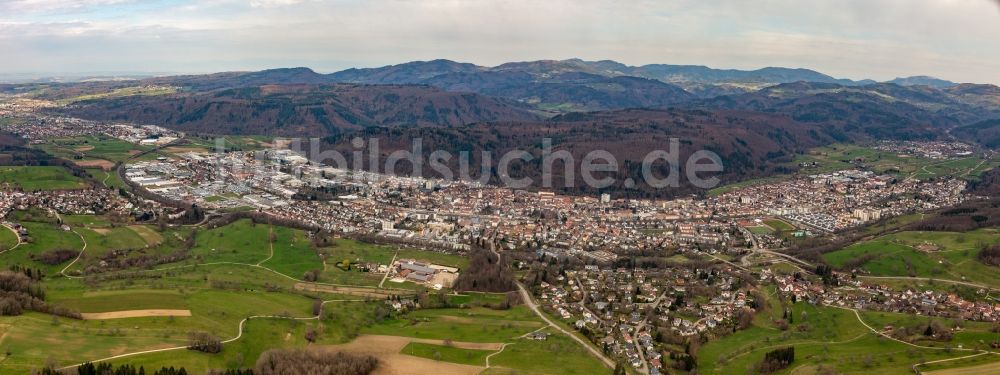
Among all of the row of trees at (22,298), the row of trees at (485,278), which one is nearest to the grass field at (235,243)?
the row of trees at (22,298)

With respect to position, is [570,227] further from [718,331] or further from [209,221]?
[209,221]

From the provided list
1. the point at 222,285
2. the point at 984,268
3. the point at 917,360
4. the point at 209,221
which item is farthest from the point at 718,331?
the point at 209,221

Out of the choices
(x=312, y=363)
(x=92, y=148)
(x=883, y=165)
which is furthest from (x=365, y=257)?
(x=883, y=165)

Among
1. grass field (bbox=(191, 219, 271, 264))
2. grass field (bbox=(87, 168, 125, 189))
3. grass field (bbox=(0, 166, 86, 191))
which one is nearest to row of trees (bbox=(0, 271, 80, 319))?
grass field (bbox=(191, 219, 271, 264))

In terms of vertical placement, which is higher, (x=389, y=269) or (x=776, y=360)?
(x=389, y=269)

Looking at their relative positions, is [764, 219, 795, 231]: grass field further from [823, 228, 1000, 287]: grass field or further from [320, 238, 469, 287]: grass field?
[320, 238, 469, 287]: grass field

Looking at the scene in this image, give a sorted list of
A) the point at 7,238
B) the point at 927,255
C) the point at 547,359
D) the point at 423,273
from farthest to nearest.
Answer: the point at 927,255, the point at 7,238, the point at 423,273, the point at 547,359

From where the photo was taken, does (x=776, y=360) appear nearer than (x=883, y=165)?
Yes

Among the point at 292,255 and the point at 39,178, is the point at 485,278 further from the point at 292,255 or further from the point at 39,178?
the point at 39,178
